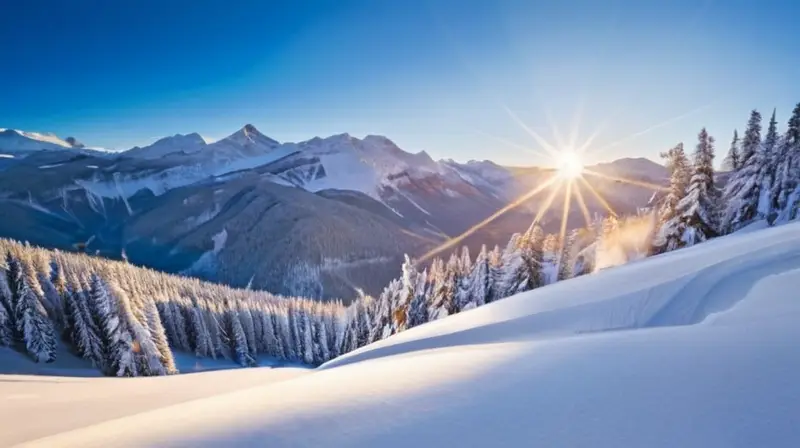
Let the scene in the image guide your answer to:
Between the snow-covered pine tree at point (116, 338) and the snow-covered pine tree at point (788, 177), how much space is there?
41.9 meters

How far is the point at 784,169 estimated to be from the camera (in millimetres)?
23625

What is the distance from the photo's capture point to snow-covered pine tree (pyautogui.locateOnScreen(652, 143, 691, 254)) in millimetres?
21688

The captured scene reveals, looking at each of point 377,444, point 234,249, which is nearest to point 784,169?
point 377,444

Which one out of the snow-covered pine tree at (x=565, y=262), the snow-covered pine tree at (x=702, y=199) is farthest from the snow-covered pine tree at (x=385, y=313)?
the snow-covered pine tree at (x=702, y=199)

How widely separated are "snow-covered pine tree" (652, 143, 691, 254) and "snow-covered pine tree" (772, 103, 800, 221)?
18.9 feet

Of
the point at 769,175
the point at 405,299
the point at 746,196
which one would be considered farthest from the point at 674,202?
the point at 405,299

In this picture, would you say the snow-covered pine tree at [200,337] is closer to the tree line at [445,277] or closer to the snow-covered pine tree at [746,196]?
the tree line at [445,277]

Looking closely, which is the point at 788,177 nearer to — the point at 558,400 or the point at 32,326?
the point at 558,400

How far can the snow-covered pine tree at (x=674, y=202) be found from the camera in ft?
71.2

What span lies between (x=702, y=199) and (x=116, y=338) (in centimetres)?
3789

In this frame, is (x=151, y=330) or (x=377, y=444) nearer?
(x=377, y=444)

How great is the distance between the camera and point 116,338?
1068 inches

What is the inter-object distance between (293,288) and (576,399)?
559ft

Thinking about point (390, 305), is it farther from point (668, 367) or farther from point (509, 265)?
point (668, 367)
